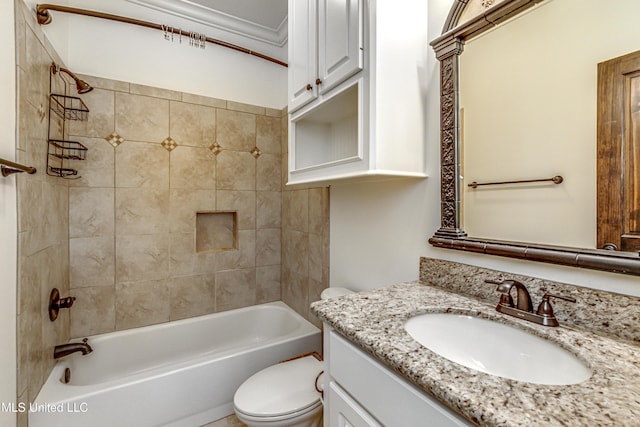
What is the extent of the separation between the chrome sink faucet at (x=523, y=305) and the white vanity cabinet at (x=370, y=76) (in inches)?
20.3

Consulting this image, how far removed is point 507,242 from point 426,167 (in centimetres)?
42

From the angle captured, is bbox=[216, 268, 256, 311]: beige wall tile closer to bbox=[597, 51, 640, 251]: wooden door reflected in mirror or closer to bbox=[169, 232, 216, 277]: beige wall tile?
bbox=[169, 232, 216, 277]: beige wall tile

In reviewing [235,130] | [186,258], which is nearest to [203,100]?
[235,130]

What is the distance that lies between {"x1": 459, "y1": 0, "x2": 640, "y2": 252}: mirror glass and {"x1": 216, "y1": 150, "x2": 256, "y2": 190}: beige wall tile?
1763 mm

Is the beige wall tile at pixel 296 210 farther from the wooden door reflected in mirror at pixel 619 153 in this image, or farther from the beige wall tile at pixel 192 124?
the wooden door reflected in mirror at pixel 619 153

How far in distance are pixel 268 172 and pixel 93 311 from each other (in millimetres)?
1610

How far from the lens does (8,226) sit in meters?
1.10

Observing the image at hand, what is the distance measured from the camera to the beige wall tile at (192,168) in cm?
212

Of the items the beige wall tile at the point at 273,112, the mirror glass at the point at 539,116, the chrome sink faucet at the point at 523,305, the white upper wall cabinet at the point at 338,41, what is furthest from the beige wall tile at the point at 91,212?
the chrome sink faucet at the point at 523,305

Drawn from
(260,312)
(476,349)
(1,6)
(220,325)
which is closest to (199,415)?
(220,325)

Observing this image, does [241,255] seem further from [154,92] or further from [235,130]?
[154,92]

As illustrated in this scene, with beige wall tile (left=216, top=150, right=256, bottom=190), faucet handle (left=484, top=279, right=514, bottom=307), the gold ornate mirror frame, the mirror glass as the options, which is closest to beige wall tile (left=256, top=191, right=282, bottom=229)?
beige wall tile (left=216, top=150, right=256, bottom=190)

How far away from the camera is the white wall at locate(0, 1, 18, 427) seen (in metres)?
1.06

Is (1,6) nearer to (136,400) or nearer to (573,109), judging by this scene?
(136,400)
